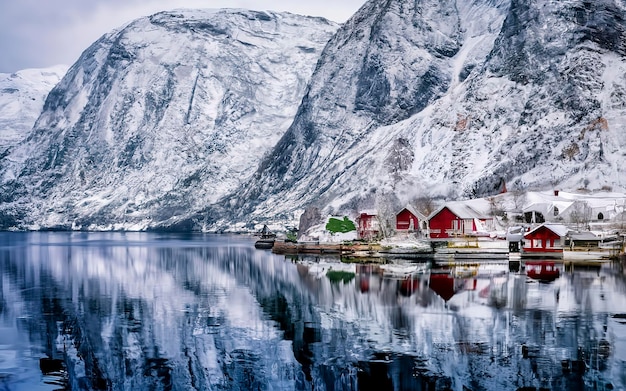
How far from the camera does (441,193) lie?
14312 cm

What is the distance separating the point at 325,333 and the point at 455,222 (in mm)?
65194

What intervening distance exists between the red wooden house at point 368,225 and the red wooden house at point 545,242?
31263 millimetres

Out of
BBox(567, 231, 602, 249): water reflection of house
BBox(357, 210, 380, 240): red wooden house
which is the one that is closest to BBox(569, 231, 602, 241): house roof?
BBox(567, 231, 602, 249): water reflection of house

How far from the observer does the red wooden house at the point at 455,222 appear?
101375 mm

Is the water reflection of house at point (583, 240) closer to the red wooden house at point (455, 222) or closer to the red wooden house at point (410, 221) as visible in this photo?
the red wooden house at point (455, 222)

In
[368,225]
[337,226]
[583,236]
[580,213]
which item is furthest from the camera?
[368,225]

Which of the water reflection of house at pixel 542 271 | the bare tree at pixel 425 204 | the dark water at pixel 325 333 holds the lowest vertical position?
the dark water at pixel 325 333

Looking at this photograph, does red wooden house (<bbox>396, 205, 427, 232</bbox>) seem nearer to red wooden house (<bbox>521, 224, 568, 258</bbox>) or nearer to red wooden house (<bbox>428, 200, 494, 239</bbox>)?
red wooden house (<bbox>428, 200, 494, 239</bbox>)

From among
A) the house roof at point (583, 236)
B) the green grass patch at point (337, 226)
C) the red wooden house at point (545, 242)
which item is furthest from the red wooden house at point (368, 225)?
the house roof at point (583, 236)

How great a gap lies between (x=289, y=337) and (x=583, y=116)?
108744 millimetres

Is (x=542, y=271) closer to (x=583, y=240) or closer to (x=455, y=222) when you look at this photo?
(x=583, y=240)

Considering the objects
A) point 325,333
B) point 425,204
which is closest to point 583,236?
point 425,204

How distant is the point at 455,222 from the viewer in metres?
102

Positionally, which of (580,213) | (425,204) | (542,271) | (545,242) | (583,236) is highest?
(425,204)
